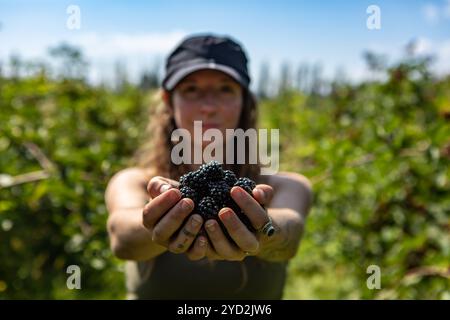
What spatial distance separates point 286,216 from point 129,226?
390mm

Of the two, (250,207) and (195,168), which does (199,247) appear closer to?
(250,207)

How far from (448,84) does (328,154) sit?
10.1 feet

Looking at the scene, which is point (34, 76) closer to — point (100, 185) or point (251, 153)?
point (100, 185)

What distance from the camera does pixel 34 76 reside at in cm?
344

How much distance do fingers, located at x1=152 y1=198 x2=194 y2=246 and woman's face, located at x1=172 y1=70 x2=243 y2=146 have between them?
53 cm

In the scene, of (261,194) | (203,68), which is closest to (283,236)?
(261,194)

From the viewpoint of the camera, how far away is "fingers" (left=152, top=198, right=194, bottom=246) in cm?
89

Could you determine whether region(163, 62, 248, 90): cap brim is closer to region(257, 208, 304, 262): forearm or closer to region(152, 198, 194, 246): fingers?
region(257, 208, 304, 262): forearm

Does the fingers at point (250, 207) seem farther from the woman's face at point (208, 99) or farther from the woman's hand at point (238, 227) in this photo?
the woman's face at point (208, 99)

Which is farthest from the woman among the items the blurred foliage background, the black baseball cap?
the blurred foliage background

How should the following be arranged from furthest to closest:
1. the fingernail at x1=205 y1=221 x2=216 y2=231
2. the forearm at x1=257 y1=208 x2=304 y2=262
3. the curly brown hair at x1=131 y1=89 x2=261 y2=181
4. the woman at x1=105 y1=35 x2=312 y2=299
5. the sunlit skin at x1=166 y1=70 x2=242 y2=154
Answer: the curly brown hair at x1=131 y1=89 x2=261 y2=181 → the sunlit skin at x1=166 y1=70 x2=242 y2=154 → the woman at x1=105 y1=35 x2=312 y2=299 → the forearm at x1=257 y1=208 x2=304 y2=262 → the fingernail at x1=205 y1=221 x2=216 y2=231

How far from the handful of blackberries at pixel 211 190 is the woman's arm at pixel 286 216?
0.37ft

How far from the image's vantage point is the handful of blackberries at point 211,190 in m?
0.92
